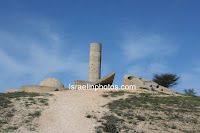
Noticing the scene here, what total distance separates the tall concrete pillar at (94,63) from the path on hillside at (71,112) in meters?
7.85

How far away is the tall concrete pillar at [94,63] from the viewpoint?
29.1 meters

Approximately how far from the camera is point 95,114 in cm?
1530

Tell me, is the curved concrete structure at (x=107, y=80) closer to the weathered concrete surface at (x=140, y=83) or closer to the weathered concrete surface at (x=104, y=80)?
the weathered concrete surface at (x=104, y=80)

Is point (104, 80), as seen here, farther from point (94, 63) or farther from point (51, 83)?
point (51, 83)

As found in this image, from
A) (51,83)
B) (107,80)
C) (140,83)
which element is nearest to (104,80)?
(107,80)

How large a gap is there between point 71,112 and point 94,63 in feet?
46.2

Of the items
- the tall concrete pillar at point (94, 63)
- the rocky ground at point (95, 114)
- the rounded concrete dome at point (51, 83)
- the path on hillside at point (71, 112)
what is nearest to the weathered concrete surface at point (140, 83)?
the tall concrete pillar at point (94, 63)

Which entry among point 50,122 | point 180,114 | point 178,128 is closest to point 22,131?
point 50,122

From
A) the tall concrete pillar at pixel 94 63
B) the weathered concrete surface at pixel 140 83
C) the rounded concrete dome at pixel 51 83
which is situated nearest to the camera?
the weathered concrete surface at pixel 140 83

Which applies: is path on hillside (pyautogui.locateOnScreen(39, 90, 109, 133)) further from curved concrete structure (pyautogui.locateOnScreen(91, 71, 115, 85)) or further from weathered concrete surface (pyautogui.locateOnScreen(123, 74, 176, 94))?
weathered concrete surface (pyautogui.locateOnScreen(123, 74, 176, 94))

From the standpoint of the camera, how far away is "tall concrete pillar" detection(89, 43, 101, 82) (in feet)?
95.6

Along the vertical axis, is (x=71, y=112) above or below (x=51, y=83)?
below

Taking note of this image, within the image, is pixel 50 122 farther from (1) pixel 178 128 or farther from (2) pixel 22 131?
(1) pixel 178 128

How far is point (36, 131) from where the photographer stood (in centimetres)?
1228
